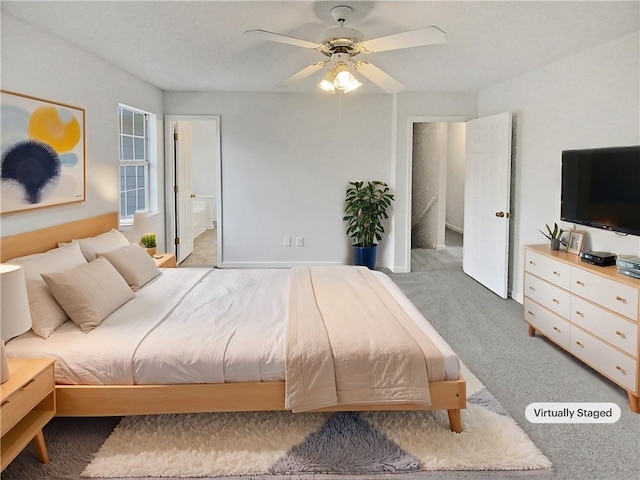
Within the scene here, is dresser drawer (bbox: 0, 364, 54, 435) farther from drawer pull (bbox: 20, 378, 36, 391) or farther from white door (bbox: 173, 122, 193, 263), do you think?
white door (bbox: 173, 122, 193, 263)

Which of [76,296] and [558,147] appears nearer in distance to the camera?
[76,296]

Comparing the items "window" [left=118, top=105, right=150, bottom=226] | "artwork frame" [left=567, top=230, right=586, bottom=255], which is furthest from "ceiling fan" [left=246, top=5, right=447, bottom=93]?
"window" [left=118, top=105, right=150, bottom=226]

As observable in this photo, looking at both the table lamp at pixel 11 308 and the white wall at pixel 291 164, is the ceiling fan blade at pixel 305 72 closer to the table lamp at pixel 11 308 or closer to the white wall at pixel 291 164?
the table lamp at pixel 11 308

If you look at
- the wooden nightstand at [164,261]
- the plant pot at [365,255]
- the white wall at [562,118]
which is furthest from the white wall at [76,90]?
the white wall at [562,118]

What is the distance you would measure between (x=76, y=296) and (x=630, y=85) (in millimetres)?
3824

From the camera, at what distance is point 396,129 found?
632cm

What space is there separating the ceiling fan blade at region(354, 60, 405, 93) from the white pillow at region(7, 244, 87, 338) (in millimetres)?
2334

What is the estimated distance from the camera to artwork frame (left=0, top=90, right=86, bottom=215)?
3.03m

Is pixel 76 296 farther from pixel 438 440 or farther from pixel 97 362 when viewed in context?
pixel 438 440

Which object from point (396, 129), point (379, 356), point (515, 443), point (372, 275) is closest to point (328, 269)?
point (372, 275)

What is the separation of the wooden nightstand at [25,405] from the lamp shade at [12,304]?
20 cm

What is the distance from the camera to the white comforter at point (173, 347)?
240cm

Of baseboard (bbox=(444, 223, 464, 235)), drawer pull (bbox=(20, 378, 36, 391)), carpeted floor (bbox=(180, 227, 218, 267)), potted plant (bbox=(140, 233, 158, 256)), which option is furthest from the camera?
baseboard (bbox=(444, 223, 464, 235))

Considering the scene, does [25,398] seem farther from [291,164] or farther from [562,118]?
[291,164]
